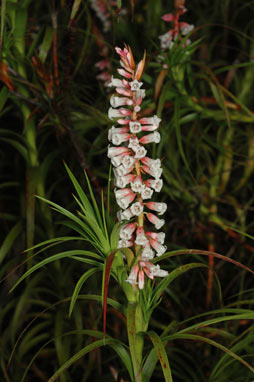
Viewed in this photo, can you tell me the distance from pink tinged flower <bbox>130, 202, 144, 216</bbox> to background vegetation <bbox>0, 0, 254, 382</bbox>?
274 mm

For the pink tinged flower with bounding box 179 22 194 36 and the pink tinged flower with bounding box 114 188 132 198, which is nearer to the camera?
the pink tinged flower with bounding box 114 188 132 198

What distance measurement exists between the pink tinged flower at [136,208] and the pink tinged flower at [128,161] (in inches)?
2.5

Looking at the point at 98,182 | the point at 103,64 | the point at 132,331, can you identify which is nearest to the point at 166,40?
the point at 103,64

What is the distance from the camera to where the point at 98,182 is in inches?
53.6

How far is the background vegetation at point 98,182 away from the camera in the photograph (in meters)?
1.15

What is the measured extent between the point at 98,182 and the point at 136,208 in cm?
62

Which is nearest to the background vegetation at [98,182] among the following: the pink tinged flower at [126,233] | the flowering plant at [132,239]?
the flowering plant at [132,239]

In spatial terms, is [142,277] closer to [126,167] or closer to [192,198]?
[126,167]

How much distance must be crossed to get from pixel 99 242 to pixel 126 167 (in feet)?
0.48

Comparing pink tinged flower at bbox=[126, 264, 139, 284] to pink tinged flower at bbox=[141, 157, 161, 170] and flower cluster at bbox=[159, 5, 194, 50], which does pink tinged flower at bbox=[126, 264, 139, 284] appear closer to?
pink tinged flower at bbox=[141, 157, 161, 170]

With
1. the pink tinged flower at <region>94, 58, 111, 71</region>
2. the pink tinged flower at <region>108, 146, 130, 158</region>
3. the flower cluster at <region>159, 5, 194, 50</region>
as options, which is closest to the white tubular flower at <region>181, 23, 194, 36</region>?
the flower cluster at <region>159, 5, 194, 50</region>

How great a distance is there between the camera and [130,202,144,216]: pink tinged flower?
0.75m

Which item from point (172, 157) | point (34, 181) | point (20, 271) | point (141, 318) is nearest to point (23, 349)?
point (20, 271)

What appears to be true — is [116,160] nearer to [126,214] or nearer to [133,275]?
[126,214]
